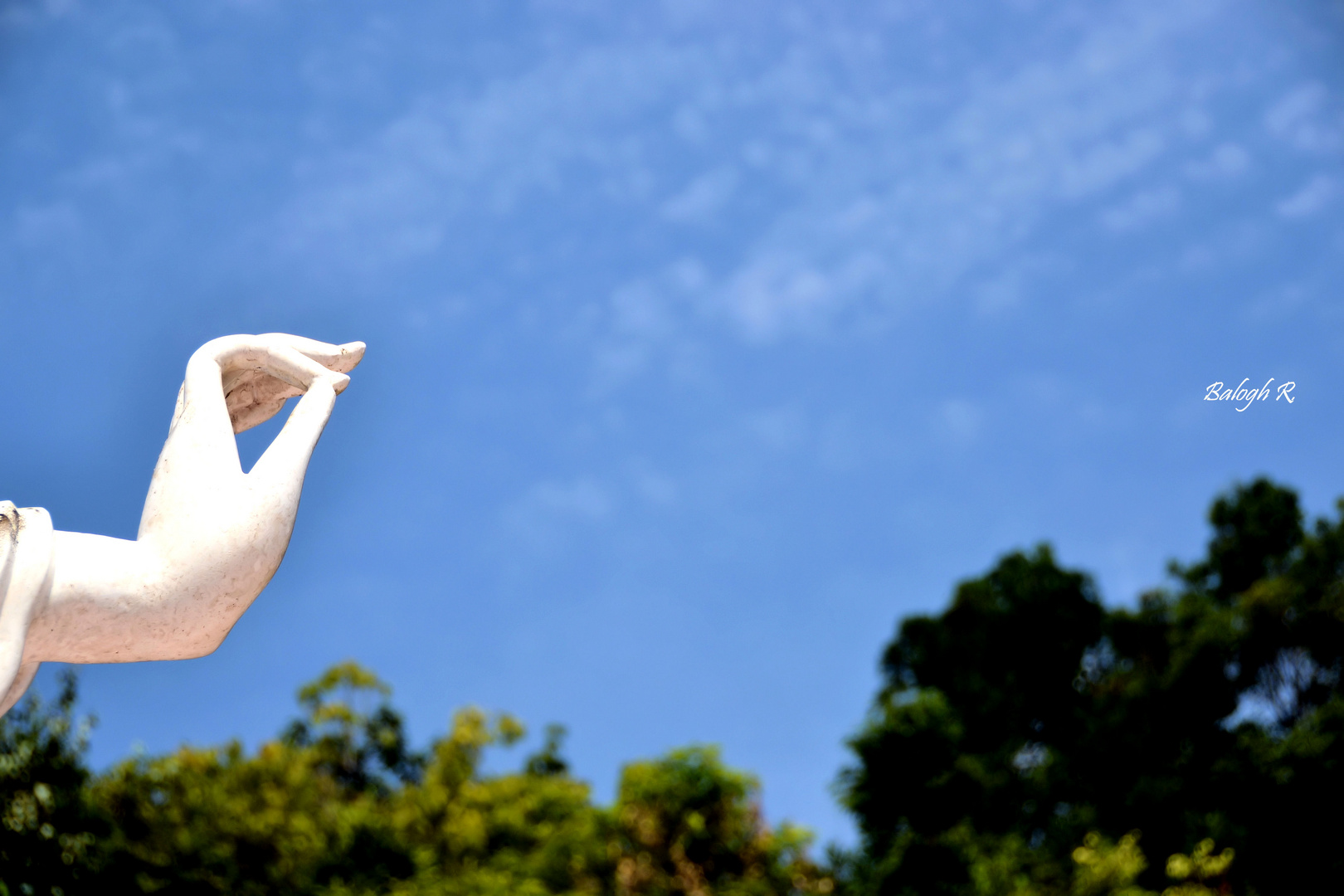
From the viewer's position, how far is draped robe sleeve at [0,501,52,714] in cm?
270

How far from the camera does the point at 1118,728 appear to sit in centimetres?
1761

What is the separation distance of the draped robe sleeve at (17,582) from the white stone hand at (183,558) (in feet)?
0.06

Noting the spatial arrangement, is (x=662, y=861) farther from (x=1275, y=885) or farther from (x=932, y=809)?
(x=1275, y=885)

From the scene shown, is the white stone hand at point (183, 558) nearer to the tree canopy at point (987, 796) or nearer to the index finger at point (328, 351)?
the index finger at point (328, 351)

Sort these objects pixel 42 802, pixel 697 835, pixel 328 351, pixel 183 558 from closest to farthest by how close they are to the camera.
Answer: pixel 183 558
pixel 328 351
pixel 42 802
pixel 697 835

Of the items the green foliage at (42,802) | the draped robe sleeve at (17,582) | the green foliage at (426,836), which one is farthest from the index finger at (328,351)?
the green foliage at (426,836)

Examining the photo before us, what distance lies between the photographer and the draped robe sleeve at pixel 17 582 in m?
2.70

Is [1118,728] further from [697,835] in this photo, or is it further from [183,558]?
[183,558]

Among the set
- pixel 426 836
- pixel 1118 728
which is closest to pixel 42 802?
pixel 426 836

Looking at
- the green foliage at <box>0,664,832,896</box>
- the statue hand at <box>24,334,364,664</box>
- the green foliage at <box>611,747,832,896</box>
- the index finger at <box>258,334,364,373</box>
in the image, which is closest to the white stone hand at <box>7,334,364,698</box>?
the statue hand at <box>24,334,364,664</box>

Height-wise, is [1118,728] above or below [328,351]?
above

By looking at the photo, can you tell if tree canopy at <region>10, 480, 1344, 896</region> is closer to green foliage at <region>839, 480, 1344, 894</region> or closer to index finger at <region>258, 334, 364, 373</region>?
green foliage at <region>839, 480, 1344, 894</region>

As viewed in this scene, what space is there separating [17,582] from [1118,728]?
17.0 m

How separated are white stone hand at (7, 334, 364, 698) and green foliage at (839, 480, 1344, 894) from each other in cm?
1240
